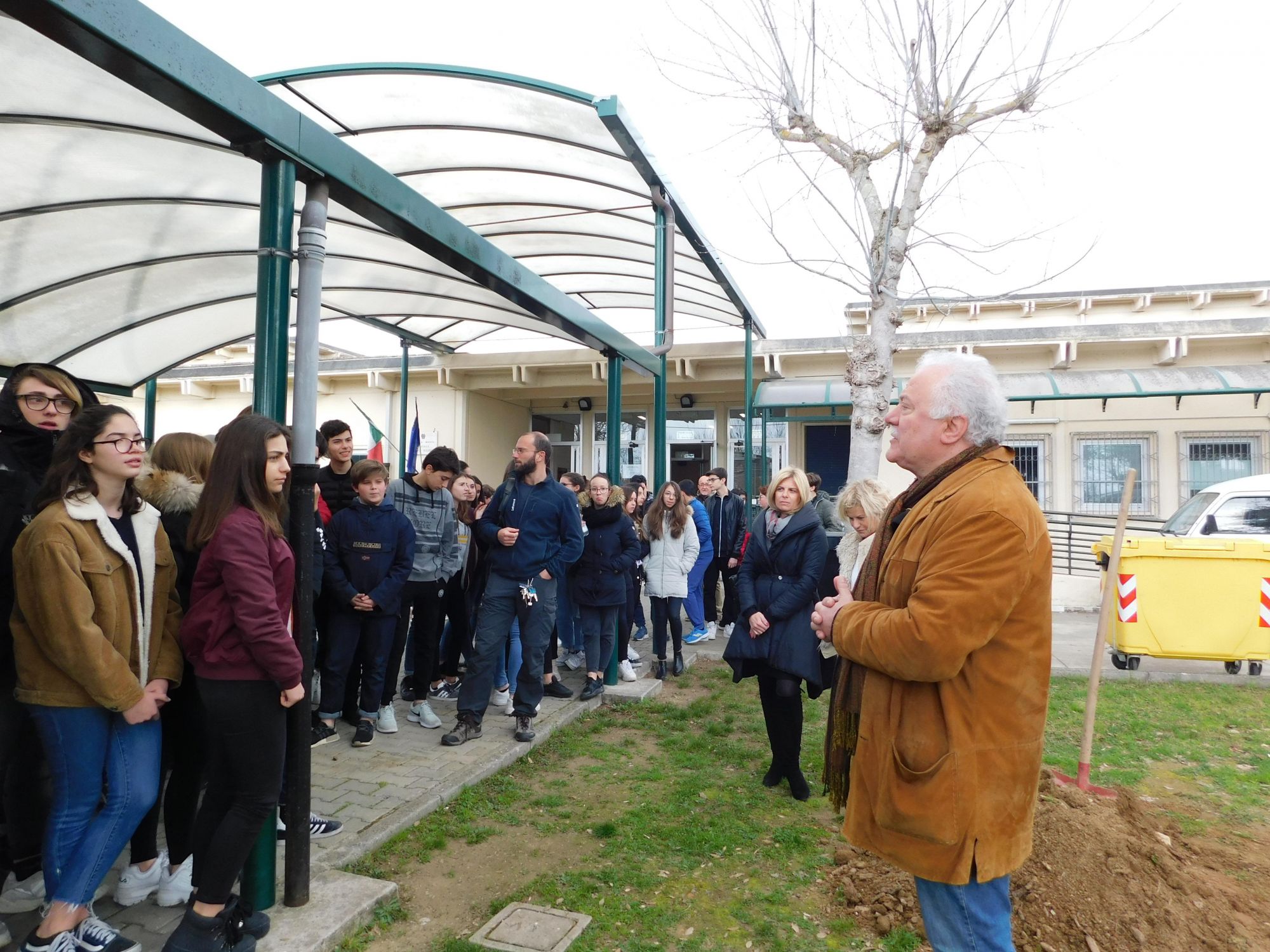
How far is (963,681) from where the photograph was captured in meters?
2.08

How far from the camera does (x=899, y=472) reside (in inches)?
526

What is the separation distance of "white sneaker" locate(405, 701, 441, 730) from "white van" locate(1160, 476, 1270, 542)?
916 cm

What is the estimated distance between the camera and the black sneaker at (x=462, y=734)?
204 inches

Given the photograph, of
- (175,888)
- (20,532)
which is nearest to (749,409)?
(175,888)

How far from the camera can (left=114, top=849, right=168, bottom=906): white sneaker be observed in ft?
10.2

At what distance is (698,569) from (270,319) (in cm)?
650

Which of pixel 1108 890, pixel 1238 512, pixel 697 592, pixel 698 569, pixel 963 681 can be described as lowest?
pixel 1108 890

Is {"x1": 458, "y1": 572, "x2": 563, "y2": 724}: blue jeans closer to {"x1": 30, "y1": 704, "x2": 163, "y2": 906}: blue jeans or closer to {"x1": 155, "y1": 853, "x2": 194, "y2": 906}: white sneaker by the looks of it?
{"x1": 155, "y1": 853, "x2": 194, "y2": 906}: white sneaker

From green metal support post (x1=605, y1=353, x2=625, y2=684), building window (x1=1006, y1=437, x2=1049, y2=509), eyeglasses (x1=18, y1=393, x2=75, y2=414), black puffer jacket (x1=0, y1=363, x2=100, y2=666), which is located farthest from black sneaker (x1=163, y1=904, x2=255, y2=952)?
building window (x1=1006, y1=437, x2=1049, y2=509)

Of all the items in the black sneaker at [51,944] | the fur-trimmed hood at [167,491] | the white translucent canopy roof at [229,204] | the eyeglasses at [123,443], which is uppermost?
the white translucent canopy roof at [229,204]

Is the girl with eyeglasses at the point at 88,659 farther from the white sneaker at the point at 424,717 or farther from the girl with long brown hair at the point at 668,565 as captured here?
the girl with long brown hair at the point at 668,565

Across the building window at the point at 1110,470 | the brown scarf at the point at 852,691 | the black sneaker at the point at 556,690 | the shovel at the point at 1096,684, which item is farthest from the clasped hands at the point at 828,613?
the building window at the point at 1110,470

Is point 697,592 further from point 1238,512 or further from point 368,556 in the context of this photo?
point 1238,512

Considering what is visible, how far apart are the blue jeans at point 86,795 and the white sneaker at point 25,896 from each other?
57 cm
